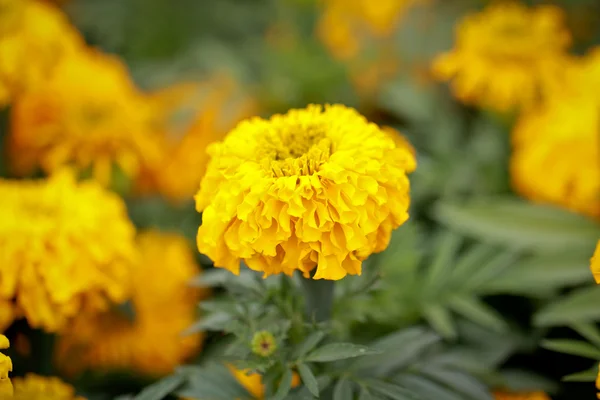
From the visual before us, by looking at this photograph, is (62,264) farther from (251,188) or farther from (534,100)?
(534,100)

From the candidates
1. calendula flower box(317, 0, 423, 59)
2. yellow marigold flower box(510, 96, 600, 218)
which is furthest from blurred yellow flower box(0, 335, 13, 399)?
calendula flower box(317, 0, 423, 59)

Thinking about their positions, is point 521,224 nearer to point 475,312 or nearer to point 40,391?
point 475,312

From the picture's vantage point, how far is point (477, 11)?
6.00 ft

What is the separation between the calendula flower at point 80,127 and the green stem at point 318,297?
594mm

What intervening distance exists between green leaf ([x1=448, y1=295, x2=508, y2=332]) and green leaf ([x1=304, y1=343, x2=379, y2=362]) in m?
0.38

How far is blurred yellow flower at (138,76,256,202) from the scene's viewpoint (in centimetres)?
140

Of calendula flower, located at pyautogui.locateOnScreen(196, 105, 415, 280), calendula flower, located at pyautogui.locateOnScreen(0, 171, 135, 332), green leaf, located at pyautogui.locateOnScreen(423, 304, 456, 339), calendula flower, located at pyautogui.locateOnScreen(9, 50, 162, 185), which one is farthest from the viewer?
calendula flower, located at pyautogui.locateOnScreen(9, 50, 162, 185)

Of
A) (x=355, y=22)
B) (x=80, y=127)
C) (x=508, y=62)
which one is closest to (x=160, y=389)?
(x=80, y=127)

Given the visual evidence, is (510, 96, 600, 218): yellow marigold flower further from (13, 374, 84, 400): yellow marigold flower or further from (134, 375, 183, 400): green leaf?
(13, 374, 84, 400): yellow marigold flower

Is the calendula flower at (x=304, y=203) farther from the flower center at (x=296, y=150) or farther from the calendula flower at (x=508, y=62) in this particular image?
the calendula flower at (x=508, y=62)

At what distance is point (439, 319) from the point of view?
0.99 meters

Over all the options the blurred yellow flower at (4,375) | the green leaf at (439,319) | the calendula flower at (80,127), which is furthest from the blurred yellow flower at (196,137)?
the blurred yellow flower at (4,375)

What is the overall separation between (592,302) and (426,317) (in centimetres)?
25

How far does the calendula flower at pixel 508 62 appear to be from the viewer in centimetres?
125
